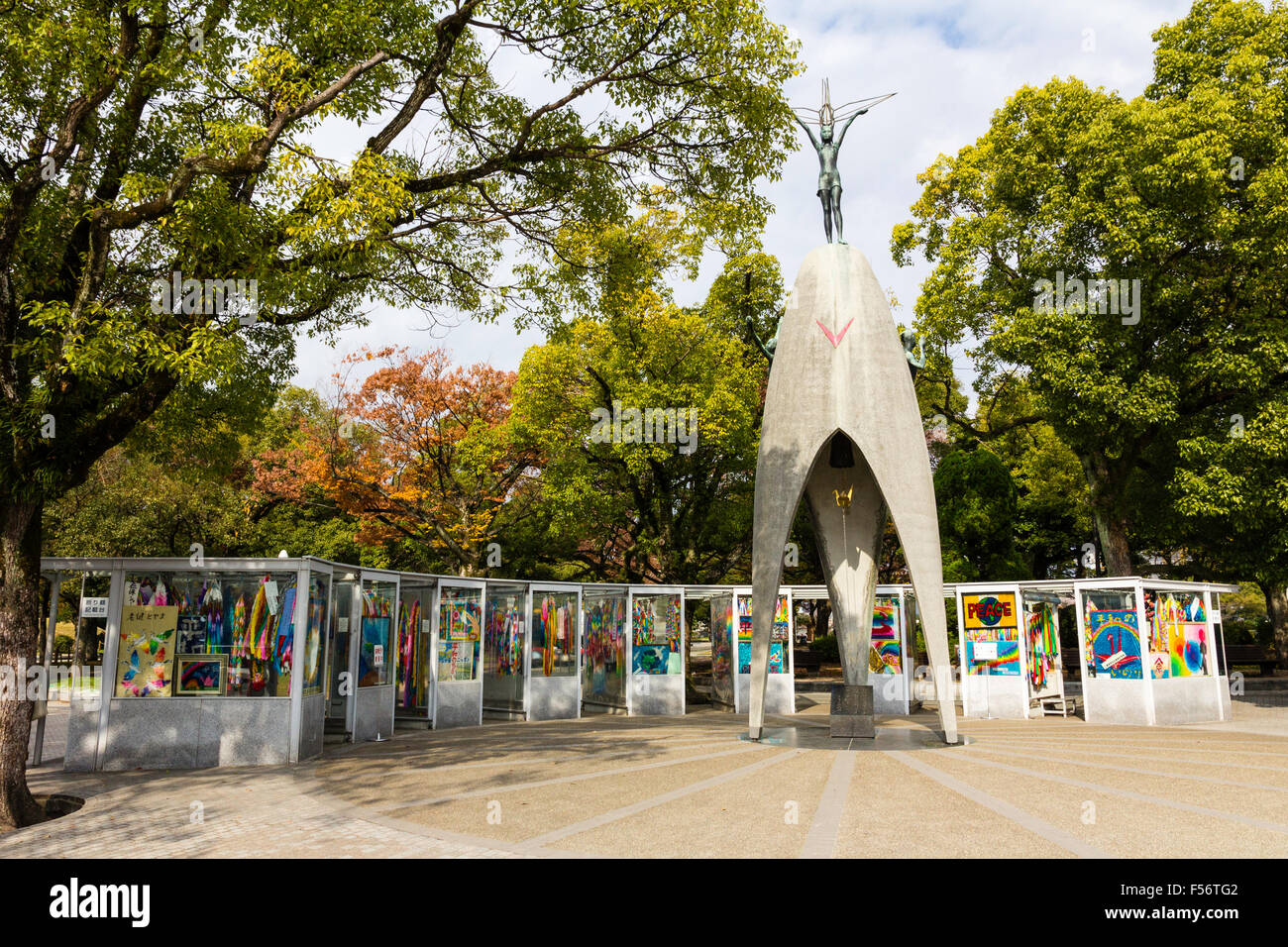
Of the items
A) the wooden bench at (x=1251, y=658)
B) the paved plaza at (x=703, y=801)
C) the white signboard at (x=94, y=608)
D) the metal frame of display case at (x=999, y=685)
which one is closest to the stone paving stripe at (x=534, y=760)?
the paved plaza at (x=703, y=801)

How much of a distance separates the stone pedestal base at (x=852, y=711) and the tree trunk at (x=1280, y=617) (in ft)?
62.3

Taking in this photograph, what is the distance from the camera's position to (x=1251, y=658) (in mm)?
23438

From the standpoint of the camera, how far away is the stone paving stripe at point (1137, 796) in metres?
6.69

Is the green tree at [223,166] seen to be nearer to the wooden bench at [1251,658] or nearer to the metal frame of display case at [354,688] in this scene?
the metal frame of display case at [354,688]

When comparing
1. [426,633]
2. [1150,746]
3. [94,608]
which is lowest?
[1150,746]

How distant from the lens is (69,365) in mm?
7461

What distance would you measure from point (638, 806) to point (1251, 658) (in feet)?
78.1

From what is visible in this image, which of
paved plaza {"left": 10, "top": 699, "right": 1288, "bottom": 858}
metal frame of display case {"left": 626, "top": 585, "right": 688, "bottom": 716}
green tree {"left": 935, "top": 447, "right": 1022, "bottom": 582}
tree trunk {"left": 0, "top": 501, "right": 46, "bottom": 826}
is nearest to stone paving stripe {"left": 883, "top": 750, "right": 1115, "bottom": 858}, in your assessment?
paved plaza {"left": 10, "top": 699, "right": 1288, "bottom": 858}

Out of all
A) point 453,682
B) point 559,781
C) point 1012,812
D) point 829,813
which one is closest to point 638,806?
point 559,781

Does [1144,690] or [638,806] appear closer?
[638,806]

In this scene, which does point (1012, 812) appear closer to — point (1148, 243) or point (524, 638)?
point (524, 638)

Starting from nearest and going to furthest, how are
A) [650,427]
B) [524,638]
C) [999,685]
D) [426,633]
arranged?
[426,633]
[524,638]
[999,685]
[650,427]

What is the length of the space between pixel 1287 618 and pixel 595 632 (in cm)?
2199

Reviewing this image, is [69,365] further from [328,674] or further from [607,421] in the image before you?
[607,421]
